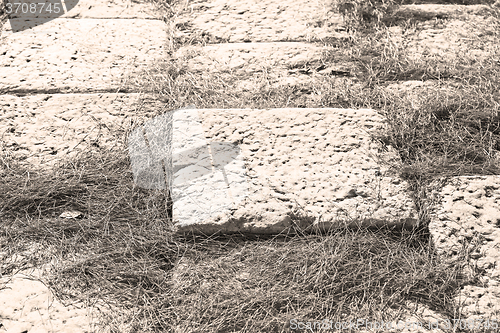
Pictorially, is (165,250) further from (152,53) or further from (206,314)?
(152,53)

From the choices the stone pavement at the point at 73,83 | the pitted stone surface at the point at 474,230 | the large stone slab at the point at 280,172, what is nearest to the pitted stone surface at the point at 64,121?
the stone pavement at the point at 73,83

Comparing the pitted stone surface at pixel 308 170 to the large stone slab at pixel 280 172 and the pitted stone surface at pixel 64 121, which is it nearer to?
the large stone slab at pixel 280 172

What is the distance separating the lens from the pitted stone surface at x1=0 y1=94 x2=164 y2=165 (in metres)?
2.05

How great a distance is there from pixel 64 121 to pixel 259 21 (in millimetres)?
1146

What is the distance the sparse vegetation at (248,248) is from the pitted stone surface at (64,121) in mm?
74

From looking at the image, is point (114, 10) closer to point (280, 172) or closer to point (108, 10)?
point (108, 10)

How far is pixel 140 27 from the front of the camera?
2.63 meters

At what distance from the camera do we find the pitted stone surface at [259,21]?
258 centimetres

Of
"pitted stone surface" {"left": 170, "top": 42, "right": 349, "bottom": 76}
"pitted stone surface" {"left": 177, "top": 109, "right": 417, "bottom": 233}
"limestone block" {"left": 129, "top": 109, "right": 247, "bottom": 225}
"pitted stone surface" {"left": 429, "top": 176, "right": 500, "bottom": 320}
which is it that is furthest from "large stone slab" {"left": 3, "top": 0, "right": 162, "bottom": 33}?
"pitted stone surface" {"left": 429, "top": 176, "right": 500, "bottom": 320}

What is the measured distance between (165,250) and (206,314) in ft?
1.00

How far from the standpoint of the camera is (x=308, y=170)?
72.8 inches

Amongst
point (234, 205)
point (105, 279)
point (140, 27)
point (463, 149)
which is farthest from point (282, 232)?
point (140, 27)

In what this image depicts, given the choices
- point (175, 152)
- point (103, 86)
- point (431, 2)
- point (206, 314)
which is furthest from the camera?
point (431, 2)

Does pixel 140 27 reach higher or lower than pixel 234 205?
higher
